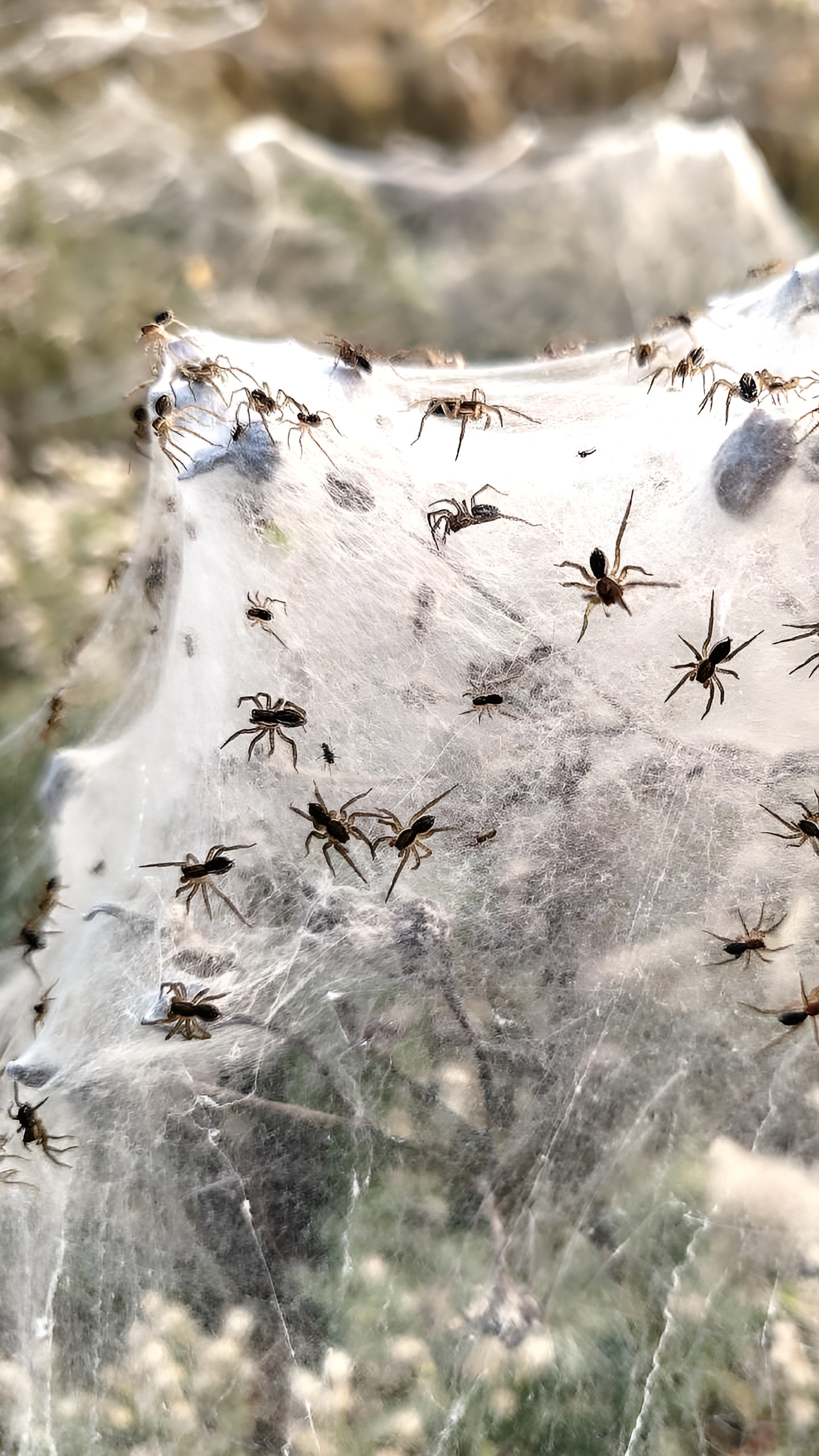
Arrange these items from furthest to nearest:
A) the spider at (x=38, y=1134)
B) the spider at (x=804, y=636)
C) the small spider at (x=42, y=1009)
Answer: the small spider at (x=42, y=1009), the spider at (x=38, y=1134), the spider at (x=804, y=636)

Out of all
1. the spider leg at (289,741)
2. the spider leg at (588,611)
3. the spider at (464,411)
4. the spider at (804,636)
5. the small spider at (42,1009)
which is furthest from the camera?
the small spider at (42,1009)

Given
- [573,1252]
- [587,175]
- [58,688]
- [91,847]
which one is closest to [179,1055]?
[91,847]

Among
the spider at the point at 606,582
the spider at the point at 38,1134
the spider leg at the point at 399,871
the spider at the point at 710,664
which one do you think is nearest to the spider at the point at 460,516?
the spider at the point at 606,582

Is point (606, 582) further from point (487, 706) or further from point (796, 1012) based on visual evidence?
point (796, 1012)

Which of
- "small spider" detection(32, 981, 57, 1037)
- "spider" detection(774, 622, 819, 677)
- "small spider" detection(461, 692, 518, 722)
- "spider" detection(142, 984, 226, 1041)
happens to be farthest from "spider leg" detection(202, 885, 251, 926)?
"spider" detection(774, 622, 819, 677)

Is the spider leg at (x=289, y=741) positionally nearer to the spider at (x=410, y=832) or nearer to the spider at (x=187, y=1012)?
the spider at (x=410, y=832)

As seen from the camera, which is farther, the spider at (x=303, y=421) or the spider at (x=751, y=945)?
the spider at (x=303, y=421)

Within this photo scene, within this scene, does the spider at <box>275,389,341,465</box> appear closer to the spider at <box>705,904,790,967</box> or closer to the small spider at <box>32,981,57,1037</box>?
the spider at <box>705,904,790,967</box>

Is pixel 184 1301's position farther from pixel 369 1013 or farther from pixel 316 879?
pixel 316 879
